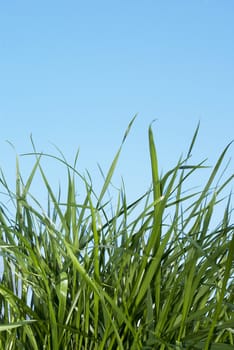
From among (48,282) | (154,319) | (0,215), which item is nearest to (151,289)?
(154,319)

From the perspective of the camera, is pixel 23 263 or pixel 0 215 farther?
pixel 0 215

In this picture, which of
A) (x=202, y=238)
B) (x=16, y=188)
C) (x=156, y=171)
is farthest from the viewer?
(x=16, y=188)

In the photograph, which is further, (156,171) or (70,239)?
(70,239)

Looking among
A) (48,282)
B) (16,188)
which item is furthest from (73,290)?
(16,188)

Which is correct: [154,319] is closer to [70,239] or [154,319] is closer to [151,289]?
[151,289]

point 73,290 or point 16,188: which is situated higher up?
point 16,188

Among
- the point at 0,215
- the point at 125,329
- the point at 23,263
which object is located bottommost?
the point at 125,329

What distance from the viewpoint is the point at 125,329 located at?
3.03ft

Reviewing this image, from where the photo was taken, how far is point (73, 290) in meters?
1.00

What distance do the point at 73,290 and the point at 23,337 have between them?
12cm

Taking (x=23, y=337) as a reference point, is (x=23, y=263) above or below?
above

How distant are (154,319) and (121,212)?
210 millimetres

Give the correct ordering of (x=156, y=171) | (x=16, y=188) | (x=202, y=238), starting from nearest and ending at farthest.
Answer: (x=156, y=171) < (x=202, y=238) < (x=16, y=188)

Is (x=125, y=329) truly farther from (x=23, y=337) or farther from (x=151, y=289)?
(x=23, y=337)
